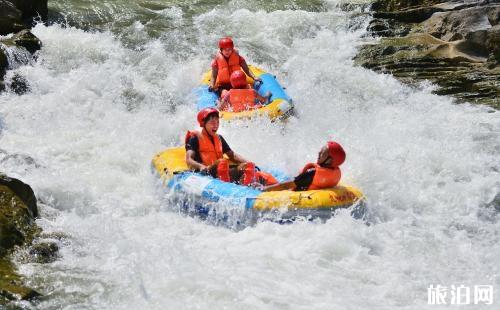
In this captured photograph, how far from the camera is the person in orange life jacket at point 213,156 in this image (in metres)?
7.63

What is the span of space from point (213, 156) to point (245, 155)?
1.05m

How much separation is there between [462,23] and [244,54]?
3.97 m

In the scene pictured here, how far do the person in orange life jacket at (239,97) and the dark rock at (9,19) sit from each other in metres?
4.16

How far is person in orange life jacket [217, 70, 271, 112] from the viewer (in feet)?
33.4

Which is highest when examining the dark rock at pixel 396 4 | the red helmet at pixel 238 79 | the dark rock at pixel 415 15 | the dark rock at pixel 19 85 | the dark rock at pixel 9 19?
the dark rock at pixel 9 19

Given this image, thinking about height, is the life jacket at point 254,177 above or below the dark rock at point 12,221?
below

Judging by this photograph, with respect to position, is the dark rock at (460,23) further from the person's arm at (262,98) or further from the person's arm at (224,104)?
the person's arm at (224,104)

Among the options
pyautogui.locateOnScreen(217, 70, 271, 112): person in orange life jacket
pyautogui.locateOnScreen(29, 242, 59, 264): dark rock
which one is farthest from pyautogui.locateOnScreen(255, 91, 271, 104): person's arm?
pyautogui.locateOnScreen(29, 242, 59, 264): dark rock

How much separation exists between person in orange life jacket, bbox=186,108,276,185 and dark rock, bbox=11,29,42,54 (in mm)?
4983

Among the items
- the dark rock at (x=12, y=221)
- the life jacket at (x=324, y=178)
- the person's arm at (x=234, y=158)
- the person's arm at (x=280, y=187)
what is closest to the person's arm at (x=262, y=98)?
the person's arm at (x=234, y=158)

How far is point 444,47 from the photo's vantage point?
492 inches

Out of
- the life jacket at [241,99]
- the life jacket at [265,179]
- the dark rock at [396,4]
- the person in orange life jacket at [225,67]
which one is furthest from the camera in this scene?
the dark rock at [396,4]

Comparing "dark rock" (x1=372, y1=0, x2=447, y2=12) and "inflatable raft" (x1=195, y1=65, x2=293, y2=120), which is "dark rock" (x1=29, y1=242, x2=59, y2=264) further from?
"dark rock" (x1=372, y1=0, x2=447, y2=12)

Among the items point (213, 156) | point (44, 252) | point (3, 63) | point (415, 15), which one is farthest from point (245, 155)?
point (415, 15)
